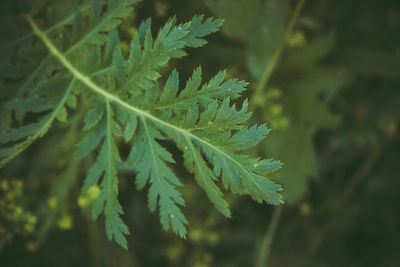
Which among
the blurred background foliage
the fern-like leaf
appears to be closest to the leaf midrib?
the fern-like leaf

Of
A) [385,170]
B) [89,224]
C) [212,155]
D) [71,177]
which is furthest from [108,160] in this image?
[385,170]

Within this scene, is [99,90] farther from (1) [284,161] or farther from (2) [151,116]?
(1) [284,161]

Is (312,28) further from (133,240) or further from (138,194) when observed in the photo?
(133,240)

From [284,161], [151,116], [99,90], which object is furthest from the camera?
[284,161]

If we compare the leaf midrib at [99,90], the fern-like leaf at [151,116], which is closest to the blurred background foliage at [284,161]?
the leaf midrib at [99,90]

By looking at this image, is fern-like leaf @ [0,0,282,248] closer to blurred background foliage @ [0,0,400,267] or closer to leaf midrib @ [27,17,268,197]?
leaf midrib @ [27,17,268,197]

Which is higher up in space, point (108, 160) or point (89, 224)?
point (108, 160)

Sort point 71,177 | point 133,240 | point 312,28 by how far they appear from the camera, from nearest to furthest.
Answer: point 71,177, point 312,28, point 133,240

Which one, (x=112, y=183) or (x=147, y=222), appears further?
(x=147, y=222)

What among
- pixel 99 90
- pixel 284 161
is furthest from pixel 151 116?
pixel 284 161
